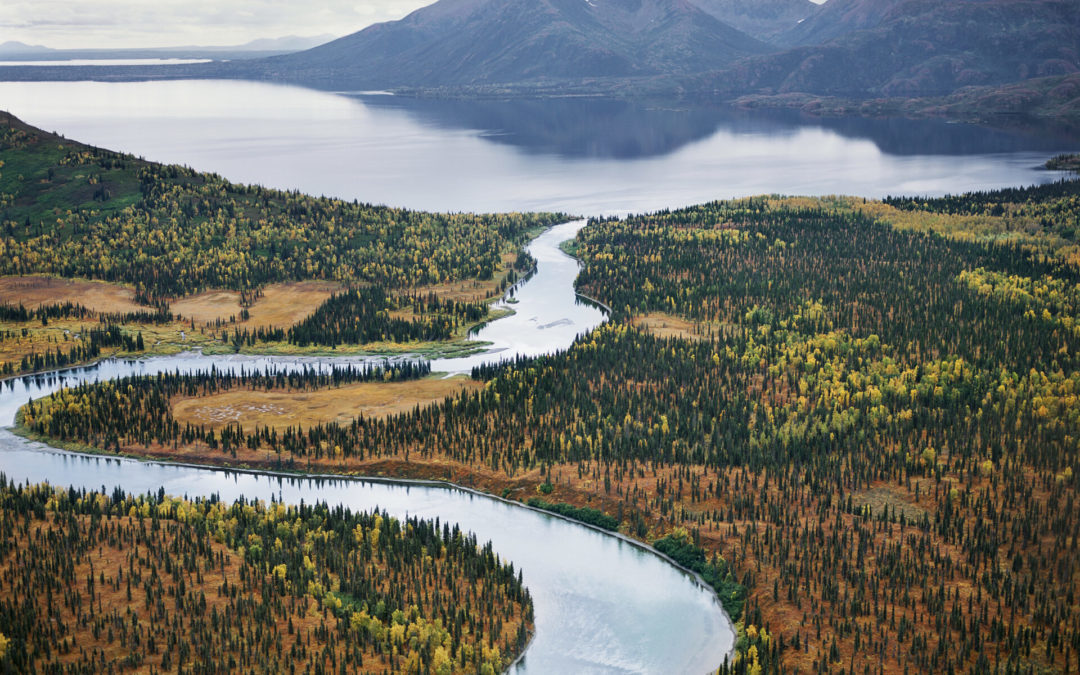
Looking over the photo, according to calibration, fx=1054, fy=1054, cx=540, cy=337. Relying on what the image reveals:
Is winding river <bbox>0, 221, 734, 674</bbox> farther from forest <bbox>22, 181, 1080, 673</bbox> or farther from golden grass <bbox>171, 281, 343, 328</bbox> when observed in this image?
golden grass <bbox>171, 281, 343, 328</bbox>

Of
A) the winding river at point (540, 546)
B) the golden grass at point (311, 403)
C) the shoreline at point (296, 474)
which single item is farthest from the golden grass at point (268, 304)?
the shoreline at point (296, 474)

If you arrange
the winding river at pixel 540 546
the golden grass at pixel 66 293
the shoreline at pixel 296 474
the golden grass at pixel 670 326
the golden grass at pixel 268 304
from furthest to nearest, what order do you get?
1. the golden grass at pixel 66 293
2. the golden grass at pixel 268 304
3. the golden grass at pixel 670 326
4. the shoreline at pixel 296 474
5. the winding river at pixel 540 546

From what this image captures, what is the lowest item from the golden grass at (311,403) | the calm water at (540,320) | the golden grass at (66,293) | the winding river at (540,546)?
the winding river at (540,546)

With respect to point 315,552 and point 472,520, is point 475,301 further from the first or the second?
point 315,552

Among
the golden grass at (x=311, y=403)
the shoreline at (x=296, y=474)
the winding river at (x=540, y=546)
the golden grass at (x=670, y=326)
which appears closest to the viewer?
the winding river at (x=540, y=546)

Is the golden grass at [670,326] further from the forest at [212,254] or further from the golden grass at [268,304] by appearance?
the golden grass at [268,304]

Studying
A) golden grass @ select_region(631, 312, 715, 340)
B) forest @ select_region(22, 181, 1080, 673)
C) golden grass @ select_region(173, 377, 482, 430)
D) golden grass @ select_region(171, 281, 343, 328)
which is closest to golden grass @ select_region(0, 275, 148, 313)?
golden grass @ select_region(171, 281, 343, 328)

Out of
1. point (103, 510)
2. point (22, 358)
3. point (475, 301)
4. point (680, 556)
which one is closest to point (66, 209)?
point (22, 358)

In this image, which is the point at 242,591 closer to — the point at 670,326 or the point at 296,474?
the point at 296,474
